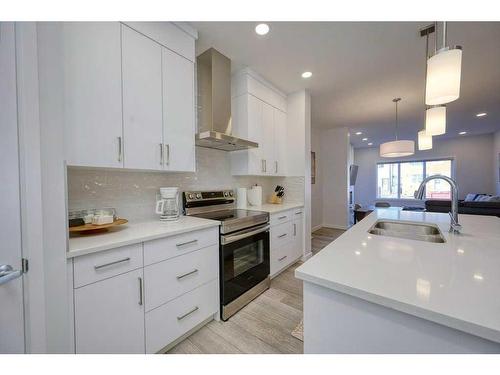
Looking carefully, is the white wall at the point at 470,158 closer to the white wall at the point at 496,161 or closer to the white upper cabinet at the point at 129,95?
the white wall at the point at 496,161

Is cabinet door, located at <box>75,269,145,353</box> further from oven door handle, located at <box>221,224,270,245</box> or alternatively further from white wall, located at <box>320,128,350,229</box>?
white wall, located at <box>320,128,350,229</box>

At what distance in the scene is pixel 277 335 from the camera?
1544 mm

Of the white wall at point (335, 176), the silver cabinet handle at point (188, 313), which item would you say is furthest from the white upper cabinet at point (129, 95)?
the white wall at point (335, 176)

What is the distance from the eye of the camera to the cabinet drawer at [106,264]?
988mm

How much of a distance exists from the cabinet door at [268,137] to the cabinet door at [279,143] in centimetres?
8

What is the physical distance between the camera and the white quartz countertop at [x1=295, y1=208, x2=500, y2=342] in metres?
0.51

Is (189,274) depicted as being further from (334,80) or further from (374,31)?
(334,80)

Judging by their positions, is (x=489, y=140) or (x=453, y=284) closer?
(x=453, y=284)

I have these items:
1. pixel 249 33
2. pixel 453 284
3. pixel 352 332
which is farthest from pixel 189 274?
pixel 249 33

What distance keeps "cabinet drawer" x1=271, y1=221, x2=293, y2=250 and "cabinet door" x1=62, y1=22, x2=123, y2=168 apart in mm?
1696

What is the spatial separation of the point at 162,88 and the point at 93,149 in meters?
0.70

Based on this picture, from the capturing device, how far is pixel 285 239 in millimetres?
2588

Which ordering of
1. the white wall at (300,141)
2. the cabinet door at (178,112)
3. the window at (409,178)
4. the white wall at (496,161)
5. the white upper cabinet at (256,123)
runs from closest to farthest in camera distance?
the cabinet door at (178,112) < the white upper cabinet at (256,123) < the white wall at (300,141) < the white wall at (496,161) < the window at (409,178)
